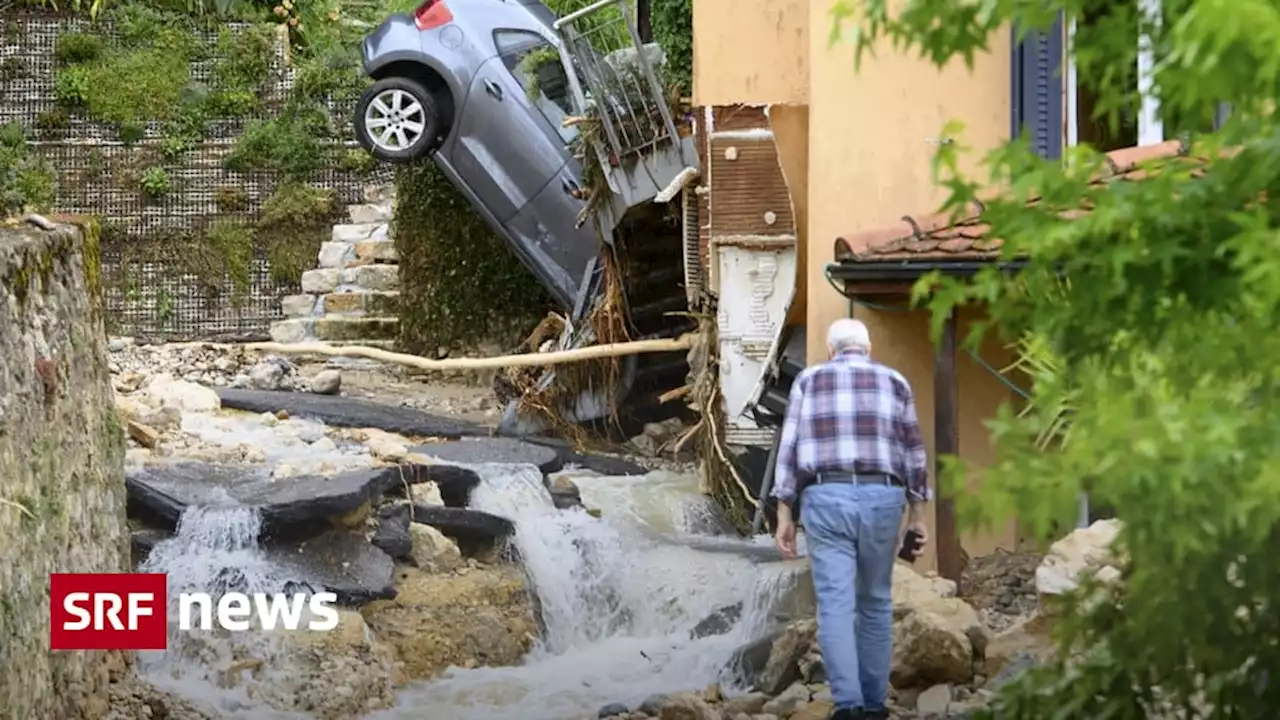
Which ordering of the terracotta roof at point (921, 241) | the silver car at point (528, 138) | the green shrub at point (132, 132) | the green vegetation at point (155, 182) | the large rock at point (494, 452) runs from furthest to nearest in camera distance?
1. the green shrub at point (132, 132)
2. the green vegetation at point (155, 182)
3. the silver car at point (528, 138)
4. the large rock at point (494, 452)
5. the terracotta roof at point (921, 241)

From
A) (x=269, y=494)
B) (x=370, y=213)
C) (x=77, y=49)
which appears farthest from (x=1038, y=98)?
(x=77, y=49)

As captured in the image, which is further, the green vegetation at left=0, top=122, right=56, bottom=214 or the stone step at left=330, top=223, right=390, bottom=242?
the stone step at left=330, top=223, right=390, bottom=242

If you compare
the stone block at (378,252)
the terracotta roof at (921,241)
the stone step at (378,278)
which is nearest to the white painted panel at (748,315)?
the terracotta roof at (921,241)

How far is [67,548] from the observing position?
7.86m

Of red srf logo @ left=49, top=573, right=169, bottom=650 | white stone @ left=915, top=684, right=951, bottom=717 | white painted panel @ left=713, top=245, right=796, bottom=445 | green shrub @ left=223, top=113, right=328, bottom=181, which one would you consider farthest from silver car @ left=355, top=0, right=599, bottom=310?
white stone @ left=915, top=684, right=951, bottom=717

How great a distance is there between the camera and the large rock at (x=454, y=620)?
33.6ft

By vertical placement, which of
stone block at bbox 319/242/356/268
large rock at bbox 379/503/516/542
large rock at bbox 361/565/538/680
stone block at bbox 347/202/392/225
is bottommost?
large rock at bbox 361/565/538/680

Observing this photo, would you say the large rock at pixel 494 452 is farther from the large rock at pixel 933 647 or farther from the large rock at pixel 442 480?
the large rock at pixel 933 647

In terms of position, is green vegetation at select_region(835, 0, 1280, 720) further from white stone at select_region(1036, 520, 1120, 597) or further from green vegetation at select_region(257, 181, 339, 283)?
green vegetation at select_region(257, 181, 339, 283)

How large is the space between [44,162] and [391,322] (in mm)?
5380

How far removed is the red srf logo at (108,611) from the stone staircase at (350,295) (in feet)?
31.4

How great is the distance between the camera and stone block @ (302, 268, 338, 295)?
2062 centimetres

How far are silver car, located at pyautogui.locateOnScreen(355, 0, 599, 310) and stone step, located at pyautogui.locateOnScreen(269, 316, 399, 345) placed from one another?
290 centimetres

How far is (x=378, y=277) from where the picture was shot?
2041cm
